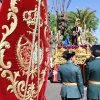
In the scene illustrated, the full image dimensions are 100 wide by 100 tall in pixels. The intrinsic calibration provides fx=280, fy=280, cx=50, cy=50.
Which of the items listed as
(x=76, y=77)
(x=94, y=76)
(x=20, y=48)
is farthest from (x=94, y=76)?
(x=20, y=48)

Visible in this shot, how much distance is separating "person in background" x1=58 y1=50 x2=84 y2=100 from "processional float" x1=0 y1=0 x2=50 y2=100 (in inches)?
84.1

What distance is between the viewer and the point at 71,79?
489 cm

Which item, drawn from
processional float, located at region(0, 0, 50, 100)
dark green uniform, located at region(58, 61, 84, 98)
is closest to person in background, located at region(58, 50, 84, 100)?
dark green uniform, located at region(58, 61, 84, 98)

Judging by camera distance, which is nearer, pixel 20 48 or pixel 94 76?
pixel 20 48

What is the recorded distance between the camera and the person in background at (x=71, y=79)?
15.9 feet

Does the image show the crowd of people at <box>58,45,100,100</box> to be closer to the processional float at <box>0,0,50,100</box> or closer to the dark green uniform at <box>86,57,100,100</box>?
the dark green uniform at <box>86,57,100,100</box>

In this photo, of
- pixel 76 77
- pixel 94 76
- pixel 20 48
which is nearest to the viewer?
pixel 20 48

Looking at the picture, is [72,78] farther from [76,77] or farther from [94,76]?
[94,76]

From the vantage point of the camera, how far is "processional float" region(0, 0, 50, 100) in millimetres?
2469

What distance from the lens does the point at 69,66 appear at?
488 centimetres

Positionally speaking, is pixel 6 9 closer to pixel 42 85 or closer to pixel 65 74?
pixel 42 85

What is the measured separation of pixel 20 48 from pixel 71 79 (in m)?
2.45

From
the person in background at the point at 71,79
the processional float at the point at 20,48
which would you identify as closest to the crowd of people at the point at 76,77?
the person in background at the point at 71,79

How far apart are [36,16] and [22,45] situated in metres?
0.30
